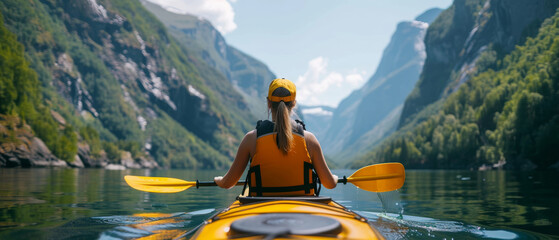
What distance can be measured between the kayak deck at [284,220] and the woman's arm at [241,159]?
656mm

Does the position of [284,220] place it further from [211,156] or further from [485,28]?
[211,156]

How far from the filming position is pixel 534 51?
96.5 meters

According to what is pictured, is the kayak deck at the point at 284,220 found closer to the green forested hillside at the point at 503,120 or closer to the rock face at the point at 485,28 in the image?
the green forested hillside at the point at 503,120

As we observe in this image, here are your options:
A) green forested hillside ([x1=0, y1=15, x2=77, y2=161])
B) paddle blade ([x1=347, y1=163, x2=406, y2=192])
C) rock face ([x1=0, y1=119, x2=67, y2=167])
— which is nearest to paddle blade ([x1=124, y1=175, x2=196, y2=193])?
paddle blade ([x1=347, y1=163, x2=406, y2=192])

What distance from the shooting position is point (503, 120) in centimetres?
7588

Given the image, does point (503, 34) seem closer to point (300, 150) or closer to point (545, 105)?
point (545, 105)

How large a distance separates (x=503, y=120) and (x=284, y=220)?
267ft

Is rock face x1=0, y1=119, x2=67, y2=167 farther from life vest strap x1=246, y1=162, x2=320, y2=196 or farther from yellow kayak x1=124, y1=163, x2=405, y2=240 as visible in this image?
yellow kayak x1=124, y1=163, x2=405, y2=240

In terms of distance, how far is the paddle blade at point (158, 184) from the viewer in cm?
827

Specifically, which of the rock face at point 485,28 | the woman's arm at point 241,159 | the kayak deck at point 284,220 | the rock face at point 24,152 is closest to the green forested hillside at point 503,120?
the rock face at point 485,28

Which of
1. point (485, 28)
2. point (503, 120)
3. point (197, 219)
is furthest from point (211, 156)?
point (197, 219)

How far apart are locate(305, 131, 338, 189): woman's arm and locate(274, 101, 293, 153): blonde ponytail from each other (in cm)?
38

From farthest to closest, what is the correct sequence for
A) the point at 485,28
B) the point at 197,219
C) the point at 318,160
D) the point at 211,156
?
the point at 211,156 → the point at 485,28 → the point at 197,219 → the point at 318,160

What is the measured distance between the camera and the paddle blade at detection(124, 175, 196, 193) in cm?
827
